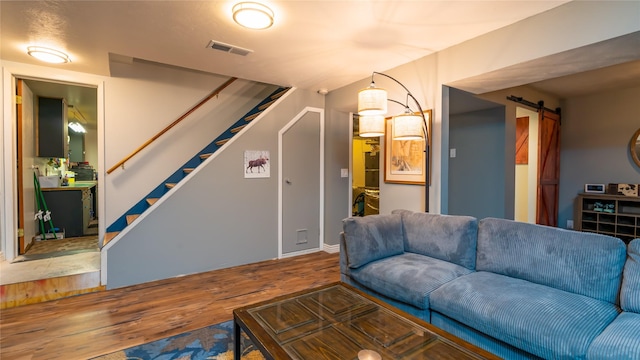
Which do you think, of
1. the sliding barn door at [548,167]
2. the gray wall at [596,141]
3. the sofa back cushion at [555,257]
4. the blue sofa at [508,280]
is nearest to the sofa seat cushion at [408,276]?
the blue sofa at [508,280]

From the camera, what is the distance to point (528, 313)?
1559 millimetres

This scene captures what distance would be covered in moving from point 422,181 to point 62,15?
3553mm

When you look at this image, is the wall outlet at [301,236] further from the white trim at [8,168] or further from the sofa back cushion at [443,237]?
the white trim at [8,168]

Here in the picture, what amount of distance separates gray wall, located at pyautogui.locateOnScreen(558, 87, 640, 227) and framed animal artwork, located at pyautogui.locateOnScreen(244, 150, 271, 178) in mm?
5327

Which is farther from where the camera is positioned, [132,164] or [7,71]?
[132,164]

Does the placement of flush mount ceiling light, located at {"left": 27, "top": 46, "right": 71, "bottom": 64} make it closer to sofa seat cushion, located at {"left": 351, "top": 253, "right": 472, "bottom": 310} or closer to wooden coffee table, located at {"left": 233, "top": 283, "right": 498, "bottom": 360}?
wooden coffee table, located at {"left": 233, "top": 283, "right": 498, "bottom": 360}

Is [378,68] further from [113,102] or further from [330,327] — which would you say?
[113,102]

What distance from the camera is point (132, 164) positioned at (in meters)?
3.79

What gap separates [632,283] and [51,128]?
21.0 feet

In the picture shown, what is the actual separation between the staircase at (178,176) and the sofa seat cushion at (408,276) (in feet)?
8.19

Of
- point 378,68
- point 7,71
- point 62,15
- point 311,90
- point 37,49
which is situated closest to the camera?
point 62,15

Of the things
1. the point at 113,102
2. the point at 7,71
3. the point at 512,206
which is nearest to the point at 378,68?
the point at 512,206

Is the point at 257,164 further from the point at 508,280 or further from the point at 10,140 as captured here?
the point at 508,280

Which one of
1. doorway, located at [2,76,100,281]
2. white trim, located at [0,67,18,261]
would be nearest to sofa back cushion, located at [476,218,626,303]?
doorway, located at [2,76,100,281]
